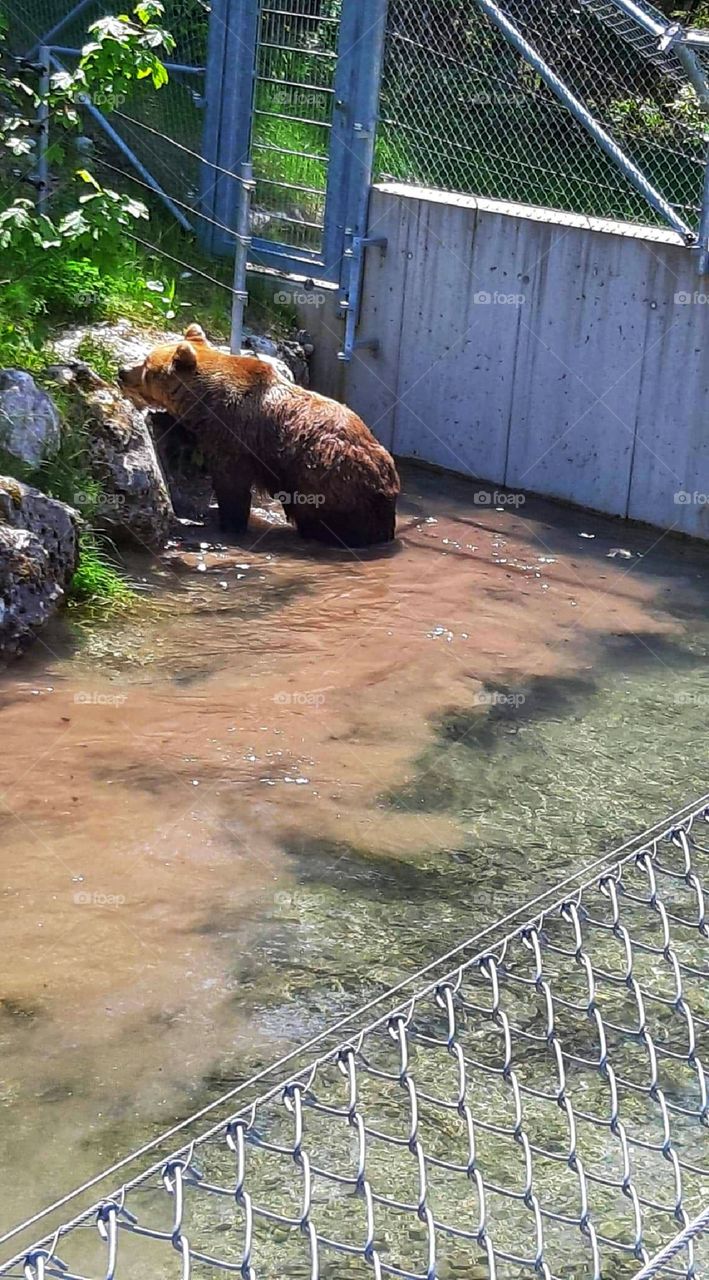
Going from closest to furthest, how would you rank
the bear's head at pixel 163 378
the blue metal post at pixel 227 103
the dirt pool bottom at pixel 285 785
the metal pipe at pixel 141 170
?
1. the dirt pool bottom at pixel 285 785
2. the bear's head at pixel 163 378
3. the blue metal post at pixel 227 103
4. the metal pipe at pixel 141 170

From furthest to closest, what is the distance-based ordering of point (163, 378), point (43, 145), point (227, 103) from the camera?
point (227, 103), point (43, 145), point (163, 378)

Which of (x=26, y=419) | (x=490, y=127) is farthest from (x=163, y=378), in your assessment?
(x=490, y=127)

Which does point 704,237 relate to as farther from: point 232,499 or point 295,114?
point 295,114

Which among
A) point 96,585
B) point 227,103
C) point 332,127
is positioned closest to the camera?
point 96,585

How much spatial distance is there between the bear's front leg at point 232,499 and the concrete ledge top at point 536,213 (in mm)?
2605

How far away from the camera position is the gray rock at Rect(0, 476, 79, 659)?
6953 millimetres

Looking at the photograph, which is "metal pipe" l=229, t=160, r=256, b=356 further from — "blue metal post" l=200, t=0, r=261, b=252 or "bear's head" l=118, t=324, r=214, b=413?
"blue metal post" l=200, t=0, r=261, b=252

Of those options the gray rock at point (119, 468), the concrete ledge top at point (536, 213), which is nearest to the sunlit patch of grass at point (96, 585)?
the gray rock at point (119, 468)

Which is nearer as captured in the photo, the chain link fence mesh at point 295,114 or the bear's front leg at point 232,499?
the bear's front leg at point 232,499

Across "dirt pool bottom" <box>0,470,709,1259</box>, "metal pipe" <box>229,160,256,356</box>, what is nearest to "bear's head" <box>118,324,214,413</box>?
"metal pipe" <box>229,160,256,356</box>

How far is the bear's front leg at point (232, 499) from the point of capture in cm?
903

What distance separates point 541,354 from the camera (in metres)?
10.1

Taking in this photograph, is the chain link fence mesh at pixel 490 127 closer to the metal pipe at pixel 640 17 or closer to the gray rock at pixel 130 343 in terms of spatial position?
the metal pipe at pixel 640 17

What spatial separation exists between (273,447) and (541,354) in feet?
6.82
